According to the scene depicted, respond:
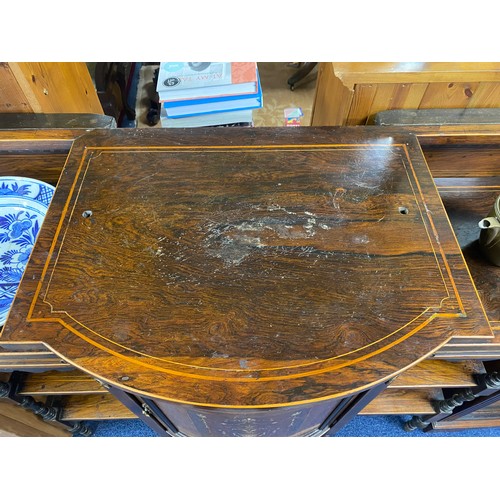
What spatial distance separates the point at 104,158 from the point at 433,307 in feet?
2.24

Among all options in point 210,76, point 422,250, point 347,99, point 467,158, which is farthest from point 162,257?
point 210,76

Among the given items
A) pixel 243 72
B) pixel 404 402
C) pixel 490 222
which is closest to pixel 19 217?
pixel 243 72

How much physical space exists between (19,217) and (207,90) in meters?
0.77

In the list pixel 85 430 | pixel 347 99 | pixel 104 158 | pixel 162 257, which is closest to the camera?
pixel 162 257

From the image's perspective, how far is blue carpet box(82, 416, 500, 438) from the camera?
1.36 meters

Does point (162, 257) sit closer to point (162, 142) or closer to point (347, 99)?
point (162, 142)

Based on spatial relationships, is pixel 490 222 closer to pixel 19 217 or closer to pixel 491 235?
pixel 491 235

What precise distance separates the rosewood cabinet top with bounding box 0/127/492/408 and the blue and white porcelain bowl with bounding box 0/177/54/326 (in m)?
0.21

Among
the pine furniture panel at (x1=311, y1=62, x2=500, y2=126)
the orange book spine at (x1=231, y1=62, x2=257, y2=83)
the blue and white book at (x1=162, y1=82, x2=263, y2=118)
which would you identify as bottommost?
the pine furniture panel at (x1=311, y1=62, x2=500, y2=126)

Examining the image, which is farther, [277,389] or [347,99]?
[347,99]

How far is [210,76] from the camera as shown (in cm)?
137

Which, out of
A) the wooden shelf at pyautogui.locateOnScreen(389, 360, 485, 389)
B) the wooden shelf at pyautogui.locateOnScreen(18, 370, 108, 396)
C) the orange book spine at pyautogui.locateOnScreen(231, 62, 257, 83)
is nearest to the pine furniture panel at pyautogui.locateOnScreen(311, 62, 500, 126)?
the orange book spine at pyautogui.locateOnScreen(231, 62, 257, 83)

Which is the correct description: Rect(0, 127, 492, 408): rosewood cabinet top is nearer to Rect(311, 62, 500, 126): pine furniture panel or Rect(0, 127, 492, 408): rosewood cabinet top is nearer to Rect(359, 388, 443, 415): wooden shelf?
Rect(311, 62, 500, 126): pine furniture panel

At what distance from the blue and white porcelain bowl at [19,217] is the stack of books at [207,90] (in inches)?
25.2
